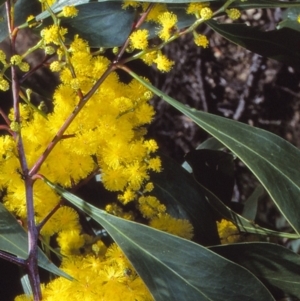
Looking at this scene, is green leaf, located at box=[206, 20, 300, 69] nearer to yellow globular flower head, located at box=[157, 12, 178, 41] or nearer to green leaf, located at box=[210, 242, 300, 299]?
yellow globular flower head, located at box=[157, 12, 178, 41]

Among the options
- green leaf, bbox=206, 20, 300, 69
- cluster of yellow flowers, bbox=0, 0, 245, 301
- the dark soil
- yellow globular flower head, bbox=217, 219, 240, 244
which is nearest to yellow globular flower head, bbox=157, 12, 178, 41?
cluster of yellow flowers, bbox=0, 0, 245, 301

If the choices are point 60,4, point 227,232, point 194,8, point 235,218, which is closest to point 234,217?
point 235,218

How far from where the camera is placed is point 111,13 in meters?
1.41

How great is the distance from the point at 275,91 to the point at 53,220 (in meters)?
1.49

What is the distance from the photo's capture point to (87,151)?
1.25m

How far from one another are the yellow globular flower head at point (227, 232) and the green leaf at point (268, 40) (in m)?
0.47

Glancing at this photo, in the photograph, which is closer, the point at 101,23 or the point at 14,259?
the point at 14,259

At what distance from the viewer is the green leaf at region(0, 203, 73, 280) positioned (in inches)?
49.2

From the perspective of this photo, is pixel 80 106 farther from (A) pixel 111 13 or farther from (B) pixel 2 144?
(A) pixel 111 13

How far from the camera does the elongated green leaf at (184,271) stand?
121 cm

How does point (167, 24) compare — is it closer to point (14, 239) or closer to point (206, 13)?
point (206, 13)

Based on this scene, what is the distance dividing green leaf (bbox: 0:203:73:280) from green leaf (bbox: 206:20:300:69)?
0.66m

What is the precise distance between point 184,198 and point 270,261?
286 millimetres

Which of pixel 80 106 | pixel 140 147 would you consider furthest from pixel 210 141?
pixel 80 106
